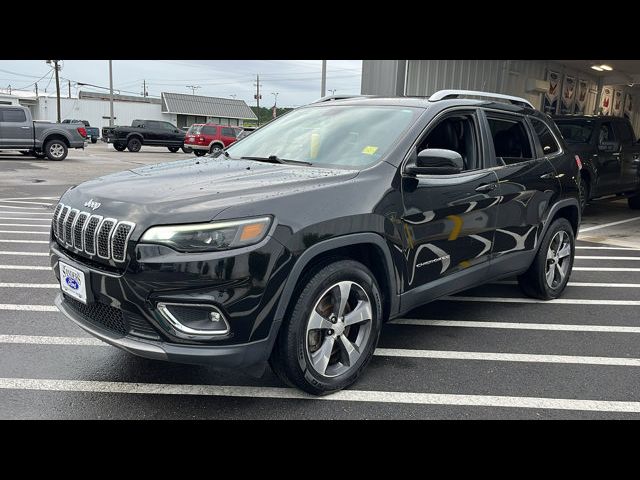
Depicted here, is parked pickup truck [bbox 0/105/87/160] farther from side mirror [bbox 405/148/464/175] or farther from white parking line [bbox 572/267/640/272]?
side mirror [bbox 405/148/464/175]

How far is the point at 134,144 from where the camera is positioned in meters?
30.3

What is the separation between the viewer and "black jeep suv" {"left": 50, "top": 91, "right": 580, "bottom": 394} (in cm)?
273

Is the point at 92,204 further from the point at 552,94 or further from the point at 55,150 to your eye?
the point at 55,150

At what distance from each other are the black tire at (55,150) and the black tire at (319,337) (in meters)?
20.5

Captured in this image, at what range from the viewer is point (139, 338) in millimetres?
2836

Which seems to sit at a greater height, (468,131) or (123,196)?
(468,131)

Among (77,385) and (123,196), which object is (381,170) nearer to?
(123,196)

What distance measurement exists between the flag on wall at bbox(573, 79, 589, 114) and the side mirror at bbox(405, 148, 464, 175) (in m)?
20.6

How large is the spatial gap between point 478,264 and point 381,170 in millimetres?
1259

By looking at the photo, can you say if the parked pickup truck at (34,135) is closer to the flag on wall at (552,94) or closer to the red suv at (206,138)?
the red suv at (206,138)

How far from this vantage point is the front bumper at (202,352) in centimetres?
273

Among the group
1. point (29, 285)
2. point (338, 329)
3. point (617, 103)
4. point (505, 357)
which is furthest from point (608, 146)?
point (617, 103)

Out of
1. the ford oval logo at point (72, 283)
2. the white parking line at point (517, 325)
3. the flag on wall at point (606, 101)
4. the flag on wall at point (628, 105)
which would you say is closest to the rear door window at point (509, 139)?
the white parking line at point (517, 325)
